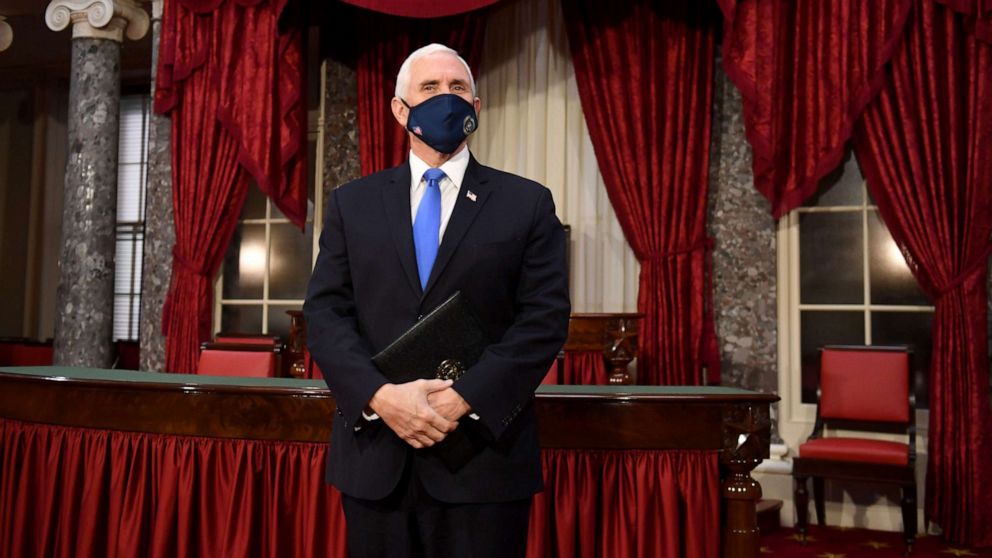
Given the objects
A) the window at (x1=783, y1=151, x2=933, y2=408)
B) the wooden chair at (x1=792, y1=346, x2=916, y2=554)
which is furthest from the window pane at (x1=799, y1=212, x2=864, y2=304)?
the wooden chair at (x1=792, y1=346, x2=916, y2=554)

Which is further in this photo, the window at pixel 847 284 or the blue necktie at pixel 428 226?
the window at pixel 847 284

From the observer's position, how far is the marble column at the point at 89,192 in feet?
19.1

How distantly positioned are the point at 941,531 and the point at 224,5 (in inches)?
205

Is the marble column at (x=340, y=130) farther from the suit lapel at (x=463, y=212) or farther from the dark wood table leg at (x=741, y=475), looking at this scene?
the suit lapel at (x=463, y=212)

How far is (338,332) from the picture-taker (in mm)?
1625

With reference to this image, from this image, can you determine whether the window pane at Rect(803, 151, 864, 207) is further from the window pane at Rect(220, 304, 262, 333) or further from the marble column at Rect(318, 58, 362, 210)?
the window pane at Rect(220, 304, 262, 333)

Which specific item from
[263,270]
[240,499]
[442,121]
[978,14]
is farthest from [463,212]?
[263,270]

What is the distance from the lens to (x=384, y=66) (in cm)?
580

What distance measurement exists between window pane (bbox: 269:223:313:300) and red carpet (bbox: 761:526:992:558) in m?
3.44

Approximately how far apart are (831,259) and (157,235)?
14.1 ft

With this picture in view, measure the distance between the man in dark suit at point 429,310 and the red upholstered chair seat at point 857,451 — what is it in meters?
2.96

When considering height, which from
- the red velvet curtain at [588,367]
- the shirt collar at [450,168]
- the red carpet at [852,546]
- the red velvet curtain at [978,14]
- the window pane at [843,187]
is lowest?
the red carpet at [852,546]

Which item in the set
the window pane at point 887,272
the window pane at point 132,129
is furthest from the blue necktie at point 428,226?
the window pane at point 132,129

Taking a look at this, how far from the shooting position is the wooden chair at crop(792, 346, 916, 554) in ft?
13.4
